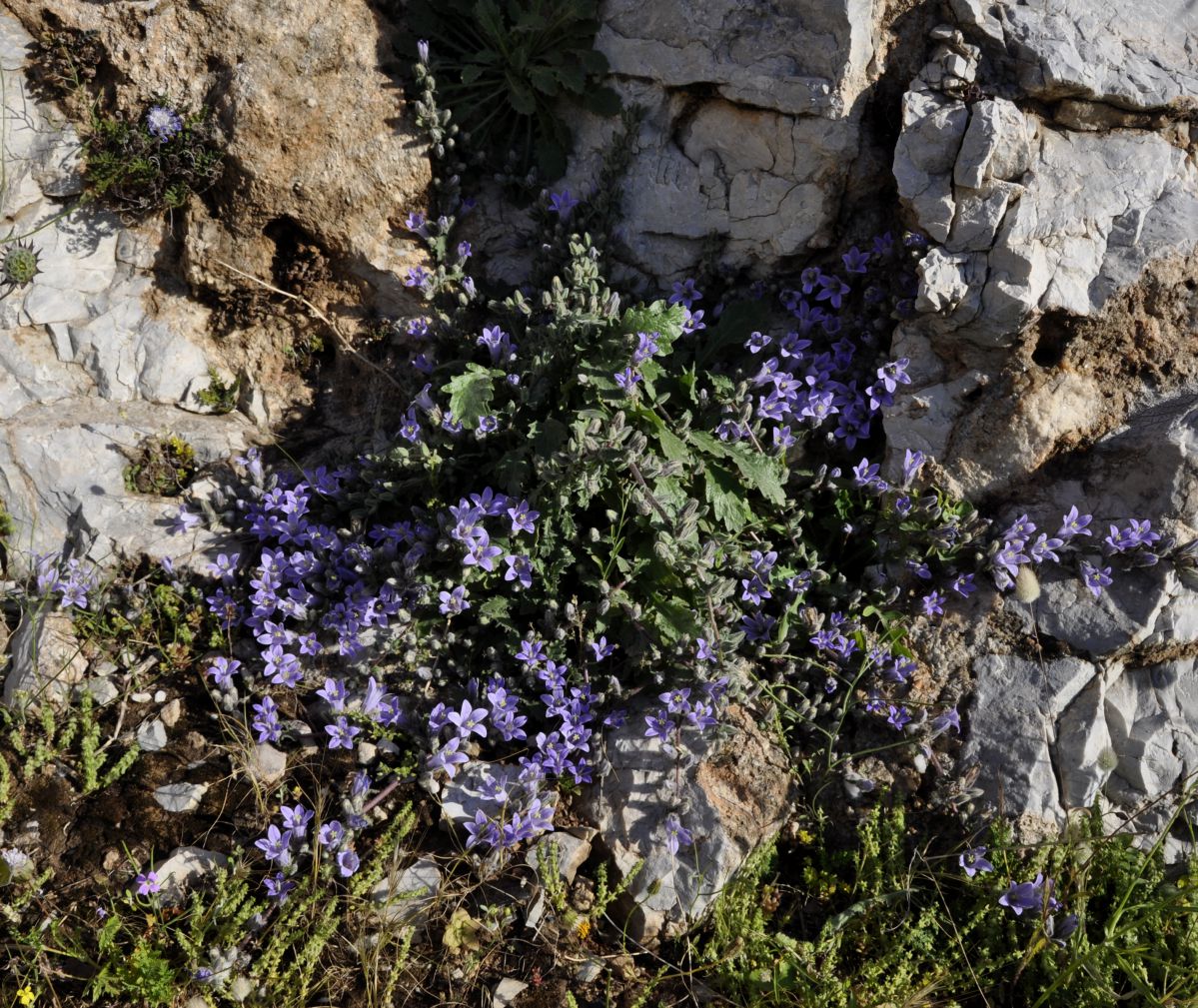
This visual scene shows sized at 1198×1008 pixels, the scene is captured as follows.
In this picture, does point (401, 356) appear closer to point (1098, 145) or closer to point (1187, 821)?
point (1098, 145)

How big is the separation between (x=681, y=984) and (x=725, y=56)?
434cm

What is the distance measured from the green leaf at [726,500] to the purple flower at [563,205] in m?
1.66

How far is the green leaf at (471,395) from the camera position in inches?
180

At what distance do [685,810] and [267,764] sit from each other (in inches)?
72.6

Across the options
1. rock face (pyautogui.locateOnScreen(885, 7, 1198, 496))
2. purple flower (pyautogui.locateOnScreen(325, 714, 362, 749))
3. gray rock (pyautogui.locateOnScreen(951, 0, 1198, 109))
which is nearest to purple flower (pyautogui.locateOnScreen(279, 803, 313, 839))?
purple flower (pyautogui.locateOnScreen(325, 714, 362, 749))

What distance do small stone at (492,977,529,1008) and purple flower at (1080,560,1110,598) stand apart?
3005mm

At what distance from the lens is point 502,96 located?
18.2 ft

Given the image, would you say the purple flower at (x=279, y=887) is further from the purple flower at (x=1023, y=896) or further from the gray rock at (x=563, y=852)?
the purple flower at (x=1023, y=896)

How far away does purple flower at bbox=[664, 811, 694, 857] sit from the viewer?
4.18 m

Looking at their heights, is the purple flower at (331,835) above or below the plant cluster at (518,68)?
below

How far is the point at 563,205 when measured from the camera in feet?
17.4

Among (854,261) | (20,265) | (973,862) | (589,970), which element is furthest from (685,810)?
(20,265)

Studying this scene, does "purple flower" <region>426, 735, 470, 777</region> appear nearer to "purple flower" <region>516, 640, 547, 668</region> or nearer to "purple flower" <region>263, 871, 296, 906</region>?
"purple flower" <region>516, 640, 547, 668</region>

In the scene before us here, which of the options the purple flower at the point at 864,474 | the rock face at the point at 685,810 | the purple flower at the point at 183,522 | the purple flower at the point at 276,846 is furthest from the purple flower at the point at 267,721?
the purple flower at the point at 864,474
